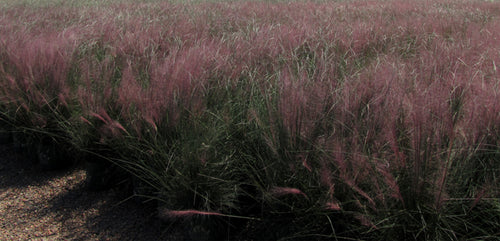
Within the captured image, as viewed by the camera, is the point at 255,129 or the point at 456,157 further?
the point at 255,129

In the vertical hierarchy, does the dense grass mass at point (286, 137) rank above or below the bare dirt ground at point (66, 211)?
above

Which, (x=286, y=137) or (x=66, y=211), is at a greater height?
(x=286, y=137)

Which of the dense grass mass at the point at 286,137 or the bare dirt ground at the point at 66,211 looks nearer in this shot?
the dense grass mass at the point at 286,137

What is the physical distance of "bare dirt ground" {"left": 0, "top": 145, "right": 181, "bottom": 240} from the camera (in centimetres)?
203

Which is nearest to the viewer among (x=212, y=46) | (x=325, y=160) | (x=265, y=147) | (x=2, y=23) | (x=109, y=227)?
(x=325, y=160)

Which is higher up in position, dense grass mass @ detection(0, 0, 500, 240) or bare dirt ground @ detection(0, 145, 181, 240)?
dense grass mass @ detection(0, 0, 500, 240)

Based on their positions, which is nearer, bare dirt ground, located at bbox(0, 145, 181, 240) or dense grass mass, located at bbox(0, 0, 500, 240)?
dense grass mass, located at bbox(0, 0, 500, 240)

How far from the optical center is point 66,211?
221cm

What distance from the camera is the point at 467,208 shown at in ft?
5.22

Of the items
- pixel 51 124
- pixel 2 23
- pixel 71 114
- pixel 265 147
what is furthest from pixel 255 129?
pixel 2 23

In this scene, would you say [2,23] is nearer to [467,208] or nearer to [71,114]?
[71,114]

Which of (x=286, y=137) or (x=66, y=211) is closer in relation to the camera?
(x=286, y=137)

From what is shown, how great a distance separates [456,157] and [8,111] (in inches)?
102

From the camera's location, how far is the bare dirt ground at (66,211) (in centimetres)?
203
